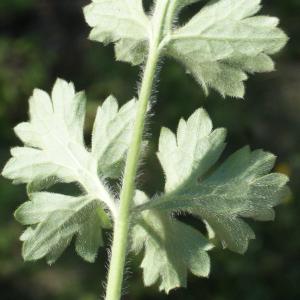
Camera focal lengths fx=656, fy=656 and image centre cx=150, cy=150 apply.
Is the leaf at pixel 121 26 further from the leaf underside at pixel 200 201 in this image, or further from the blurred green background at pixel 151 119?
the blurred green background at pixel 151 119

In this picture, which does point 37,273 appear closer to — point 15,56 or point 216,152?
point 15,56

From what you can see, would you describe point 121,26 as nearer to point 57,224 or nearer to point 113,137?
point 113,137

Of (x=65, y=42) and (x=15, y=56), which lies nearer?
(x=15, y=56)

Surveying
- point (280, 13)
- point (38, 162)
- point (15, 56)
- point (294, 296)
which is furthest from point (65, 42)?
point (38, 162)

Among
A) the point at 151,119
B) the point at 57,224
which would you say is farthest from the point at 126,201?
the point at 151,119

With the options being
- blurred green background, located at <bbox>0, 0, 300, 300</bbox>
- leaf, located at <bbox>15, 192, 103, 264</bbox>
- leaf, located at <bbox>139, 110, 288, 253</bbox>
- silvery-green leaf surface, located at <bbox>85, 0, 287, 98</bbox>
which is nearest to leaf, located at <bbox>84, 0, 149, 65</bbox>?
silvery-green leaf surface, located at <bbox>85, 0, 287, 98</bbox>

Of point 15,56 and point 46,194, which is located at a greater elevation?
point 46,194

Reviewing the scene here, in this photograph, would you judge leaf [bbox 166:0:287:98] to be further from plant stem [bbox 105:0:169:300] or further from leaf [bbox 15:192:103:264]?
leaf [bbox 15:192:103:264]
